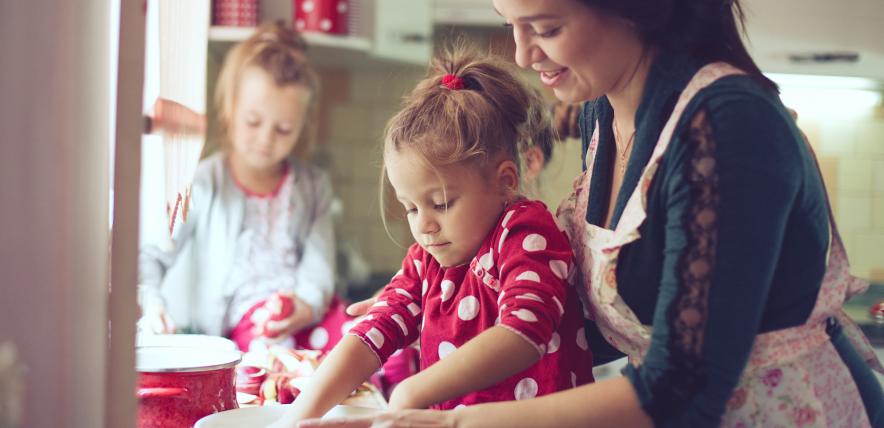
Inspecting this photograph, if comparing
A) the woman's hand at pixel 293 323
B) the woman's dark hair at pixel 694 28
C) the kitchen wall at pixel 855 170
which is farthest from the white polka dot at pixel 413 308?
the kitchen wall at pixel 855 170

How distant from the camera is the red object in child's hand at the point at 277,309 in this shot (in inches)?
91.7

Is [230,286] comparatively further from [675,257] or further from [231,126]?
[675,257]

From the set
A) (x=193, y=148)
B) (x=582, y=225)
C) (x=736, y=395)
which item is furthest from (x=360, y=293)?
(x=736, y=395)

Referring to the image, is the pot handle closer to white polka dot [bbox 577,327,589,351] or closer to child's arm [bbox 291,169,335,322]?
white polka dot [bbox 577,327,589,351]

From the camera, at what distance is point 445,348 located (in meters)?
1.04

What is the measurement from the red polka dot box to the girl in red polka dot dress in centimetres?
166

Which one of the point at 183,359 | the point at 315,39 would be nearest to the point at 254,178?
the point at 315,39

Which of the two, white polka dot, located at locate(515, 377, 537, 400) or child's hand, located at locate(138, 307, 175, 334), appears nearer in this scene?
white polka dot, located at locate(515, 377, 537, 400)

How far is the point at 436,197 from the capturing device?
1016 mm

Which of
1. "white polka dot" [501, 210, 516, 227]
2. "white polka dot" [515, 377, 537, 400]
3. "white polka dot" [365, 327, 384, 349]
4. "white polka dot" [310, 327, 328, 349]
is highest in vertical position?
"white polka dot" [501, 210, 516, 227]

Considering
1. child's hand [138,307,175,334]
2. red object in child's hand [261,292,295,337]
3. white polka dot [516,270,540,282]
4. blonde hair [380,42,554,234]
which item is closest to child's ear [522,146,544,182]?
blonde hair [380,42,554,234]

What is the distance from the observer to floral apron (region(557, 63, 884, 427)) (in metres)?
0.86

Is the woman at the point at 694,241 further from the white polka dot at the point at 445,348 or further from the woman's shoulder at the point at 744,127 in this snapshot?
the white polka dot at the point at 445,348

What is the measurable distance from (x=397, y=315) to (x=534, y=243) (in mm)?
236
